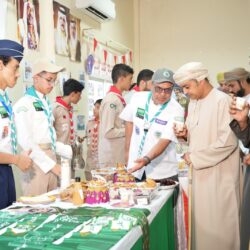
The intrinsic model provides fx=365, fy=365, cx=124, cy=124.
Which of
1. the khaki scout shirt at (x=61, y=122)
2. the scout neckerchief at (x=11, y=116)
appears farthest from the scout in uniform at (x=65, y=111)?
the scout neckerchief at (x=11, y=116)

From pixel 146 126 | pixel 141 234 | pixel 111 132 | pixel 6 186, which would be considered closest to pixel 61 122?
pixel 111 132

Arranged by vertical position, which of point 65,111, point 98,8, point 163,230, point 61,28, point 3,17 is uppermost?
point 98,8

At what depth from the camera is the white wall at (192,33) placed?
20.3 ft

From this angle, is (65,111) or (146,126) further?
(65,111)

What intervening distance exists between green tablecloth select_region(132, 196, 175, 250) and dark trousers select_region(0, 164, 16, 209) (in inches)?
34.7

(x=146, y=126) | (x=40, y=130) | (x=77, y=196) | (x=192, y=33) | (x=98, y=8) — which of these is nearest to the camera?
(x=77, y=196)

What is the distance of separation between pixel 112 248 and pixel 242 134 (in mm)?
1270

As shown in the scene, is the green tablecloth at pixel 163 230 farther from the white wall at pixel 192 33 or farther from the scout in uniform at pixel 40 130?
the white wall at pixel 192 33

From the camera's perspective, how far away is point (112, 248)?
3.90 feet

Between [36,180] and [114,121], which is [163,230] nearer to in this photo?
[36,180]

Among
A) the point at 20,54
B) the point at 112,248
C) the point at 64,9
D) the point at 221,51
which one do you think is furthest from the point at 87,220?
the point at 221,51

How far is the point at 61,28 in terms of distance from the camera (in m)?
4.13

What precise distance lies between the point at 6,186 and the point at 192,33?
16.8 feet

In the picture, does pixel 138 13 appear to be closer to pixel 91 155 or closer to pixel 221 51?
pixel 221 51
